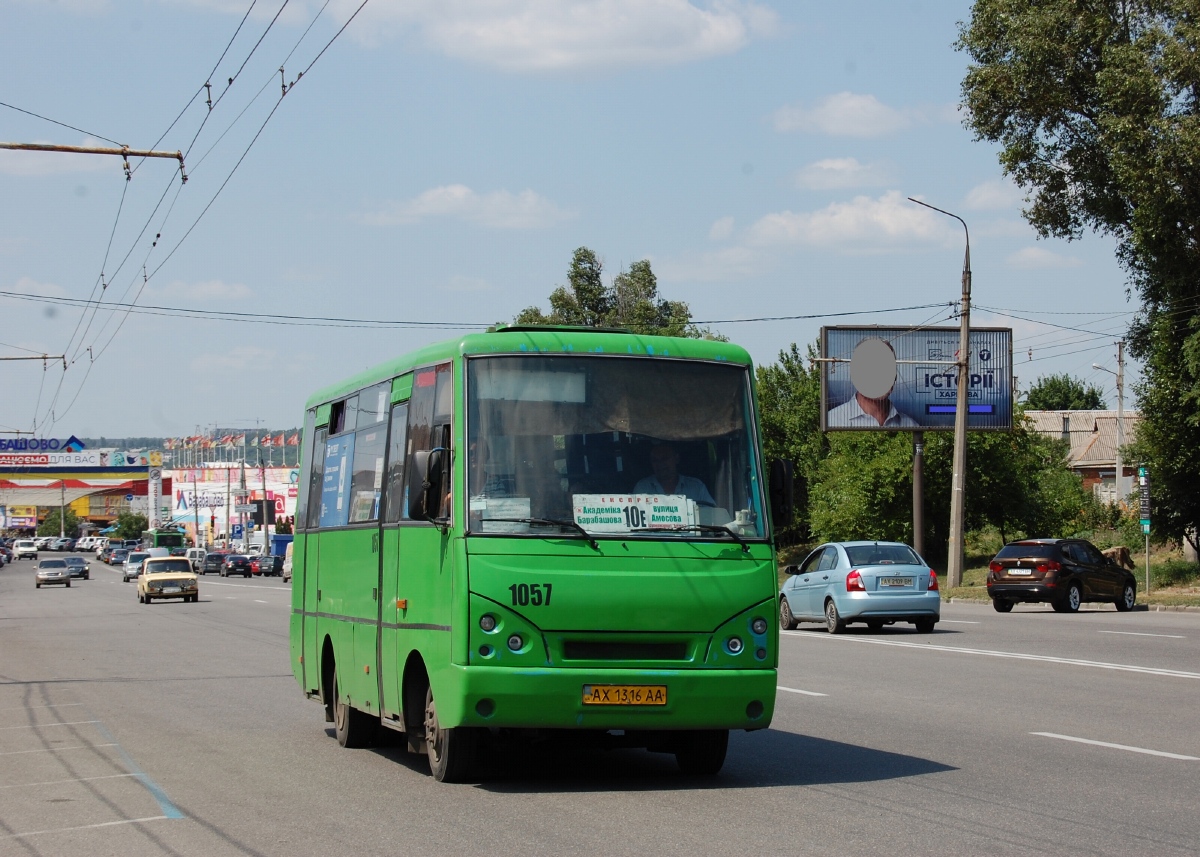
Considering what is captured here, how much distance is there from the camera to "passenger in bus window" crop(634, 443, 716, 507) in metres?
9.35

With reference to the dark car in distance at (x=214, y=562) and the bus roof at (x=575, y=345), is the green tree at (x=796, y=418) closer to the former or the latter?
the dark car in distance at (x=214, y=562)

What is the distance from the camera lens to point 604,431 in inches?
371

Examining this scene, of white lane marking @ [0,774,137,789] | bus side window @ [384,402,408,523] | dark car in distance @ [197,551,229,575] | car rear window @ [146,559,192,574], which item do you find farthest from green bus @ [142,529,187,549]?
bus side window @ [384,402,408,523]

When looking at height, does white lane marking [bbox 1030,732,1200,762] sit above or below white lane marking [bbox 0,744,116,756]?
above

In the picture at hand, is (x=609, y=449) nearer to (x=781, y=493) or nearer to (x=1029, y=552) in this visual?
(x=781, y=493)

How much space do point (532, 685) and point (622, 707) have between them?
544 mm

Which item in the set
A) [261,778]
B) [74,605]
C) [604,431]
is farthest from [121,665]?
[74,605]

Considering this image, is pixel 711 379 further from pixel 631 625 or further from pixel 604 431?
pixel 631 625

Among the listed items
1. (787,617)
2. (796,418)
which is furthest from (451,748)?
(796,418)

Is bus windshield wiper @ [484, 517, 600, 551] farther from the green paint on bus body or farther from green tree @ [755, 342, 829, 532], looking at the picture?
green tree @ [755, 342, 829, 532]

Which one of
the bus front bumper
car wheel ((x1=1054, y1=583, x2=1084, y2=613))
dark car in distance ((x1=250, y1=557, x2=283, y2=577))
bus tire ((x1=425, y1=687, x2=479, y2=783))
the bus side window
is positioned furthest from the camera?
dark car in distance ((x1=250, y1=557, x2=283, y2=577))

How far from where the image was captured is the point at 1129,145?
35500 mm

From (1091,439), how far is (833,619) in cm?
8844

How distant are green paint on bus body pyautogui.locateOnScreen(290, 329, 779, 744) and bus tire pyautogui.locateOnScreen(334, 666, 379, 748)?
130 centimetres
